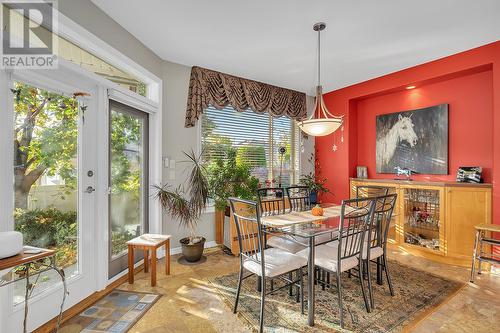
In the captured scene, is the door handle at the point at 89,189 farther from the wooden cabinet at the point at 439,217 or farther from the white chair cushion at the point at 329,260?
the wooden cabinet at the point at 439,217

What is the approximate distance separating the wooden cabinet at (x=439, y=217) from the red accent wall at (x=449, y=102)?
0.21 m

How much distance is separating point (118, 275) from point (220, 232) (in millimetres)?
1505

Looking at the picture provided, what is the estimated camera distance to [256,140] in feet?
14.8

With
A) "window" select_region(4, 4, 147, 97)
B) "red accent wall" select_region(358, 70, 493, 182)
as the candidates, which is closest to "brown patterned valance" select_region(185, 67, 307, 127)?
"window" select_region(4, 4, 147, 97)

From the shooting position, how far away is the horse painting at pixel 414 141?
360cm

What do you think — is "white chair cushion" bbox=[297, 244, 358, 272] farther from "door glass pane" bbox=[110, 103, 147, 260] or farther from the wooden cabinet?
"door glass pane" bbox=[110, 103, 147, 260]

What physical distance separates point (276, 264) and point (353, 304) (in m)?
0.87

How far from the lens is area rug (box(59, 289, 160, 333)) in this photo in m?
1.92

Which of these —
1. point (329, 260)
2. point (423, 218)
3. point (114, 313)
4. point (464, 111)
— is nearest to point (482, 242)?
point (423, 218)

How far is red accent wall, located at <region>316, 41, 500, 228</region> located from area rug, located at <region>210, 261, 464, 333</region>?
4.32 feet

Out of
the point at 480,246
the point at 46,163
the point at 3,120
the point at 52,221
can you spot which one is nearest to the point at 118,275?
the point at 52,221

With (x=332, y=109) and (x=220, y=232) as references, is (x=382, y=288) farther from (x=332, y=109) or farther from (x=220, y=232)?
(x=332, y=109)

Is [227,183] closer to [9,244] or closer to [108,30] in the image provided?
[108,30]

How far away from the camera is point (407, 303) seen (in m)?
2.28
